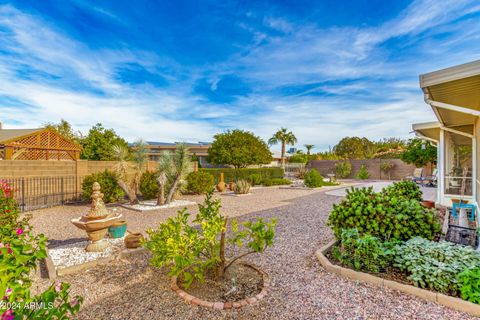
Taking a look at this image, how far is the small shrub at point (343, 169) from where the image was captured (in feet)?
72.5

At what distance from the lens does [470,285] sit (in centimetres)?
254

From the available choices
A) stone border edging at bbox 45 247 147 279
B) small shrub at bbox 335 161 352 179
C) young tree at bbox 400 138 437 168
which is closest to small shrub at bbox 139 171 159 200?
stone border edging at bbox 45 247 147 279

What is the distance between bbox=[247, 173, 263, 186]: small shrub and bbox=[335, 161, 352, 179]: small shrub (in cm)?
892

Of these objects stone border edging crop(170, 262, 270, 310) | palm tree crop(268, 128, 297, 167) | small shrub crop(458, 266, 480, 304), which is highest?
palm tree crop(268, 128, 297, 167)

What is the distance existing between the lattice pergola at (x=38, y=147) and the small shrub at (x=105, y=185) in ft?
17.6

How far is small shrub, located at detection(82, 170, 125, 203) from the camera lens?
364 inches

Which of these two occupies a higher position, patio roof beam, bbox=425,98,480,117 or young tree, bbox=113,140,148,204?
patio roof beam, bbox=425,98,480,117

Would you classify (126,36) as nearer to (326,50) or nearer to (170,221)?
(326,50)

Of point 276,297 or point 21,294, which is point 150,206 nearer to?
point 276,297

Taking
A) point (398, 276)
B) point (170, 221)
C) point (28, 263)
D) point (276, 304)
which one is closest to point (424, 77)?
point (398, 276)

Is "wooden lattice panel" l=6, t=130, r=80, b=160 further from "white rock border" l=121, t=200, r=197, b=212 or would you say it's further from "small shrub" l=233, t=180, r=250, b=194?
"small shrub" l=233, t=180, r=250, b=194

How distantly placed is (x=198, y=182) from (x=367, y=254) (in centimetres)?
939

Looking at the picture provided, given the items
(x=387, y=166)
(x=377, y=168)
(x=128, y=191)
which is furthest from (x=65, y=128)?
(x=387, y=166)

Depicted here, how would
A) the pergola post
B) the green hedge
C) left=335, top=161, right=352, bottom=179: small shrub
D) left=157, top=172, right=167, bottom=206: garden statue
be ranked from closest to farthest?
1. left=157, top=172, right=167, bottom=206: garden statue
2. the pergola post
3. the green hedge
4. left=335, top=161, right=352, bottom=179: small shrub
